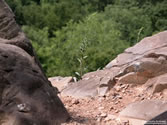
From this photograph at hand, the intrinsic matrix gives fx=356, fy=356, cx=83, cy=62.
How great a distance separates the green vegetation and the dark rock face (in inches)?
498

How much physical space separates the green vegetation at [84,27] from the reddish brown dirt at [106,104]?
11055mm

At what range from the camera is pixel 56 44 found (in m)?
24.1

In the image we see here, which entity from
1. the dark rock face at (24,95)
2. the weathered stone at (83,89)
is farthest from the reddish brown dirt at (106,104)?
the dark rock face at (24,95)

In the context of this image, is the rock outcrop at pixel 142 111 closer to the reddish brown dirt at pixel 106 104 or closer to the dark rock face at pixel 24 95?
the reddish brown dirt at pixel 106 104

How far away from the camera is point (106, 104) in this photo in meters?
4.54

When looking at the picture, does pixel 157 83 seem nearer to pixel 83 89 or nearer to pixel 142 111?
pixel 142 111

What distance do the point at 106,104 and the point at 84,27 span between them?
17936 mm

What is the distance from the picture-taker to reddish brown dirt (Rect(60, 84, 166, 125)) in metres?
3.72

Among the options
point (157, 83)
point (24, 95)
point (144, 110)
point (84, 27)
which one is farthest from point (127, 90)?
point (84, 27)

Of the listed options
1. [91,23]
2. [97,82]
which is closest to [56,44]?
[91,23]

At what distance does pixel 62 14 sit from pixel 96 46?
990 cm

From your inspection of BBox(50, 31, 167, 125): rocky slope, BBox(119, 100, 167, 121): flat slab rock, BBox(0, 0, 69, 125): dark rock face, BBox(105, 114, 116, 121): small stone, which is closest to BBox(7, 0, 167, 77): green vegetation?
BBox(50, 31, 167, 125): rocky slope

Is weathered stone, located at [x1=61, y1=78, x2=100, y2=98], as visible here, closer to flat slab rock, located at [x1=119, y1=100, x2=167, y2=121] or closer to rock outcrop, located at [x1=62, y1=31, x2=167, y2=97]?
rock outcrop, located at [x1=62, y1=31, x2=167, y2=97]

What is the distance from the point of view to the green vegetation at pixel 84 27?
1986cm
